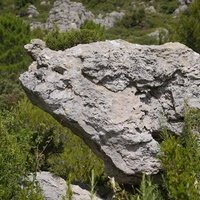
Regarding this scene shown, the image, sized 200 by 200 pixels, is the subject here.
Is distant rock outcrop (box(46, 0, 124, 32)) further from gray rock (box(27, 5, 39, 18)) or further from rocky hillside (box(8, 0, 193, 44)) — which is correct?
gray rock (box(27, 5, 39, 18))

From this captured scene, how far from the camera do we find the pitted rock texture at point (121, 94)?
15.0 ft

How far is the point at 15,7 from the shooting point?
4016 centimetres

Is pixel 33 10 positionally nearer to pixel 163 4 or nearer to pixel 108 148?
pixel 163 4

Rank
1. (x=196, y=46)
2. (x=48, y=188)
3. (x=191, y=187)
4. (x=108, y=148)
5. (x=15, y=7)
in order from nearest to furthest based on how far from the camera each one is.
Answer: (x=191, y=187) < (x=108, y=148) < (x=48, y=188) < (x=196, y=46) < (x=15, y=7)

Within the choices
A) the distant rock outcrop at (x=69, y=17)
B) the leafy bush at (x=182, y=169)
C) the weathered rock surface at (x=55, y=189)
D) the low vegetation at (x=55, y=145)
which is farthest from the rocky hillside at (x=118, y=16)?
the leafy bush at (x=182, y=169)

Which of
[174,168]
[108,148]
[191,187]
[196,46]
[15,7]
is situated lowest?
[15,7]

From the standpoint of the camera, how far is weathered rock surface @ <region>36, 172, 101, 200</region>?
16.4ft

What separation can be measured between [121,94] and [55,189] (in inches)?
67.5

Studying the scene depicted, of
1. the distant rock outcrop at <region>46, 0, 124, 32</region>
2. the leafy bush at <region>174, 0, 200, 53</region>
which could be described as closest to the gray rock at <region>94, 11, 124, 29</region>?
the distant rock outcrop at <region>46, 0, 124, 32</region>

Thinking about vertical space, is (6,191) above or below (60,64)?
below

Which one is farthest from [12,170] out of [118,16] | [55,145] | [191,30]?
[118,16]

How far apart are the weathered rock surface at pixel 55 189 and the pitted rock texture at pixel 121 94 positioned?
1.68 feet

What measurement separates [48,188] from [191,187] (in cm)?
269

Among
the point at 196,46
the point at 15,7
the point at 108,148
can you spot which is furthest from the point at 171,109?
the point at 15,7
